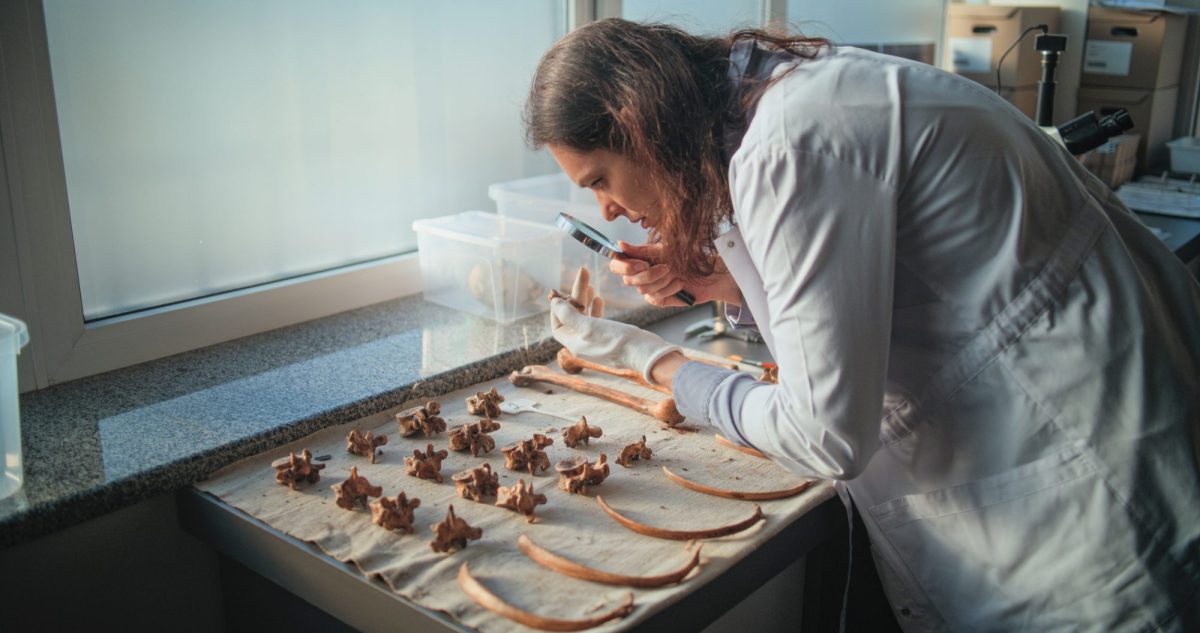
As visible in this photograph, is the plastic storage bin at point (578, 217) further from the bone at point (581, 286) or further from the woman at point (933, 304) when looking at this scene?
the woman at point (933, 304)

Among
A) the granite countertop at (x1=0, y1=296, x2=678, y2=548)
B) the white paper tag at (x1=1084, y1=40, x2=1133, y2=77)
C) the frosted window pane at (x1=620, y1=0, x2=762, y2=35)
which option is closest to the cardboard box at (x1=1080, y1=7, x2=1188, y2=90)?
the white paper tag at (x1=1084, y1=40, x2=1133, y2=77)

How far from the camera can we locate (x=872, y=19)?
2.65 metres

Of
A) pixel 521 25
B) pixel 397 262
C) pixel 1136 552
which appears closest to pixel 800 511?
pixel 1136 552

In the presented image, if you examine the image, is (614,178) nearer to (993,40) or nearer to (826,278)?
(826,278)

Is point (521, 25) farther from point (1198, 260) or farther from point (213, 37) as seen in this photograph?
point (1198, 260)

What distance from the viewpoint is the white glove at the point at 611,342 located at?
130 centimetres

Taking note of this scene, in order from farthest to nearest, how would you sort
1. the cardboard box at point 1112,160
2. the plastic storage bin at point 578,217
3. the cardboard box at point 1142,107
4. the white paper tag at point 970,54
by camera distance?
the cardboard box at point 1142,107, the white paper tag at point 970,54, the cardboard box at point 1112,160, the plastic storage bin at point 578,217

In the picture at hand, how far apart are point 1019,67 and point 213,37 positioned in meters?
2.10

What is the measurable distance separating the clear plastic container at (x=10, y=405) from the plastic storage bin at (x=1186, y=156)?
9.42 feet

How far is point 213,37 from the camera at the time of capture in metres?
1.56

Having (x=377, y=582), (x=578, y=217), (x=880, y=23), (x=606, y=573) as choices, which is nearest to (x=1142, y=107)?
(x=880, y=23)

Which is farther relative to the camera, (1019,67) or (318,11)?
(1019,67)

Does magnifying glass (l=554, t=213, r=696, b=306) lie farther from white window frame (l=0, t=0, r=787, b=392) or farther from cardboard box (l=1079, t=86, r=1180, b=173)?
cardboard box (l=1079, t=86, r=1180, b=173)

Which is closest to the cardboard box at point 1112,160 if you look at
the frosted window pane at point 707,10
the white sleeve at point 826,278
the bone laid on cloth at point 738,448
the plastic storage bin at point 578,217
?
the frosted window pane at point 707,10
